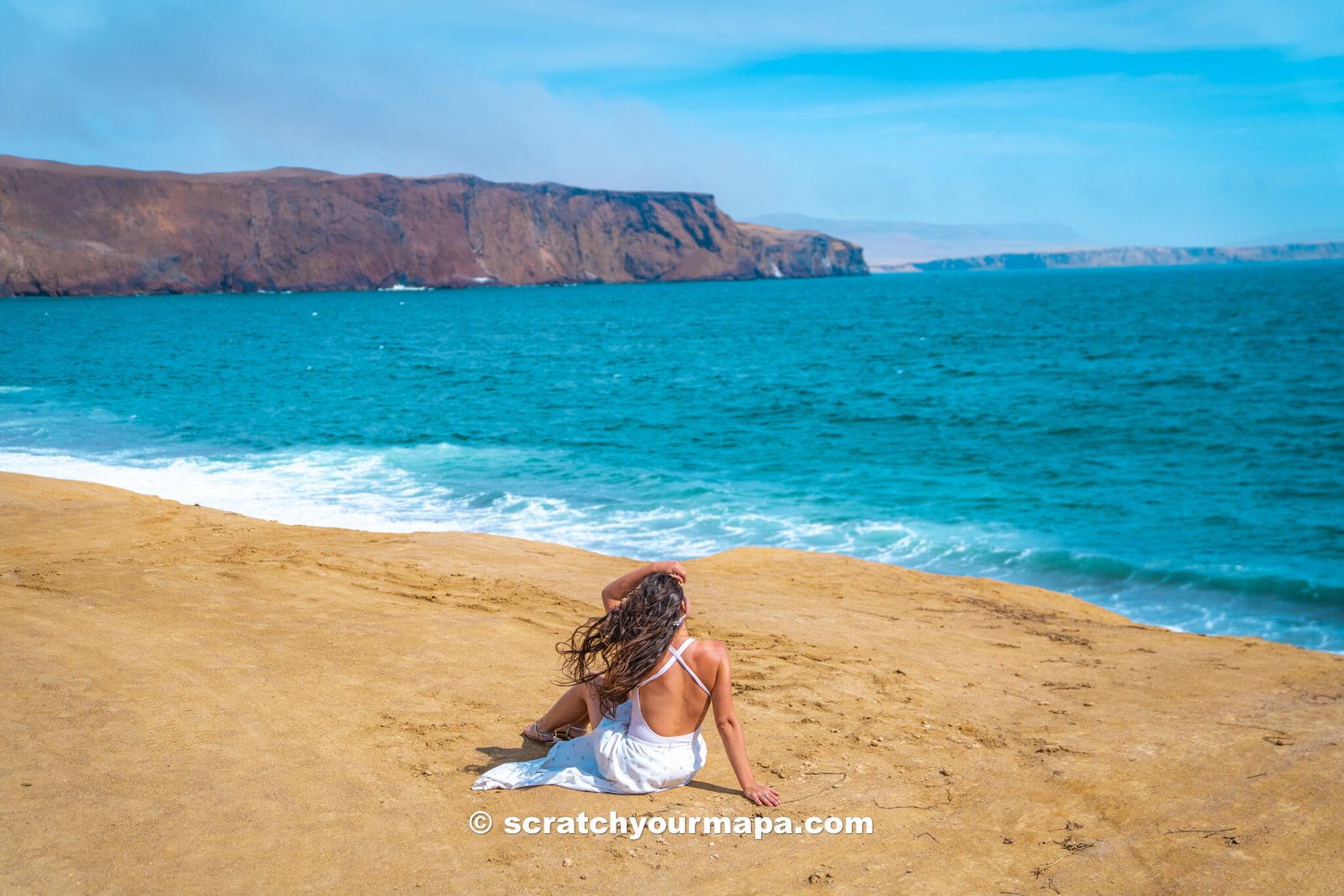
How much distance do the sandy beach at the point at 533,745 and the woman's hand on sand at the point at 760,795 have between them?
0.10m

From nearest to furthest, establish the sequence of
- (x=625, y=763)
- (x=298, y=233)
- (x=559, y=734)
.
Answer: (x=625, y=763) → (x=559, y=734) → (x=298, y=233)

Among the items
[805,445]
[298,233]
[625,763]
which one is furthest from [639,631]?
[298,233]

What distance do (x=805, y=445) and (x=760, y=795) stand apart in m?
19.8

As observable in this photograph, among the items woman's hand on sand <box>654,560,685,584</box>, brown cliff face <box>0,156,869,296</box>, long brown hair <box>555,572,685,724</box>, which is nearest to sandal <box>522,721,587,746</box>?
long brown hair <box>555,572,685,724</box>

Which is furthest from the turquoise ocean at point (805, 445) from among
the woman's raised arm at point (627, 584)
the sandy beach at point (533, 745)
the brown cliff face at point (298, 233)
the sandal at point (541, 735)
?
the brown cliff face at point (298, 233)

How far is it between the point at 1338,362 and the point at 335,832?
43.9 m

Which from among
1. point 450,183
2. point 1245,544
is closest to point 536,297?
point 450,183

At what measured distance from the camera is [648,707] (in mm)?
5289

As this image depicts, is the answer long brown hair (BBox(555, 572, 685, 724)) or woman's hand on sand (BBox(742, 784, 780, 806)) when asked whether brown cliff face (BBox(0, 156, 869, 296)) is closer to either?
long brown hair (BBox(555, 572, 685, 724))

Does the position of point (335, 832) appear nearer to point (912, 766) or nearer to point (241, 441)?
point (912, 766)

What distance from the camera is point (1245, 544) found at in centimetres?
1598

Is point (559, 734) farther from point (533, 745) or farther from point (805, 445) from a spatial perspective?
point (805, 445)

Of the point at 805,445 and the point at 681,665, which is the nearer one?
the point at 681,665

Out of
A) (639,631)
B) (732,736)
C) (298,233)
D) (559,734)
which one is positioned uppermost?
(298,233)
